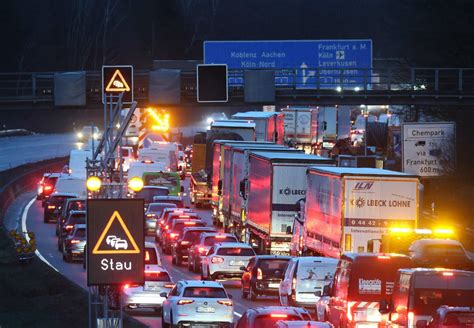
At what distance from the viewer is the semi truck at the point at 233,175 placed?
5009 centimetres

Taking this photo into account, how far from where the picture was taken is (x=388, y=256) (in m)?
26.7

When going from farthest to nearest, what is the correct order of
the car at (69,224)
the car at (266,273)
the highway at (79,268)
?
1. the car at (69,224)
2. the car at (266,273)
3. the highway at (79,268)

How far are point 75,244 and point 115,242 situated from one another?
913 inches

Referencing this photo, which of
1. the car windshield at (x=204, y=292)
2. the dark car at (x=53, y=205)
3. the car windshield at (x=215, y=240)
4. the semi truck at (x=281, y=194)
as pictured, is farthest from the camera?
the dark car at (x=53, y=205)

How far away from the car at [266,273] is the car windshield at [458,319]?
1531 centimetres

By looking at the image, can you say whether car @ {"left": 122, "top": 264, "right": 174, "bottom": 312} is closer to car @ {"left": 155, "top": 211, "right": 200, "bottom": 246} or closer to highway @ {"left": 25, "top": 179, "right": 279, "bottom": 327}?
highway @ {"left": 25, "top": 179, "right": 279, "bottom": 327}

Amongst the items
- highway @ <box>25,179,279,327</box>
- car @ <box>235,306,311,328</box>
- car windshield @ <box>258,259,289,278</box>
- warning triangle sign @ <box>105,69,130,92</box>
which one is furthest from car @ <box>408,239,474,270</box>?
car @ <box>235,306,311,328</box>

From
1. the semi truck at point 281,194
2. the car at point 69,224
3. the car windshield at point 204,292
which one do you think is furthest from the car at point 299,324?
the car at point 69,224

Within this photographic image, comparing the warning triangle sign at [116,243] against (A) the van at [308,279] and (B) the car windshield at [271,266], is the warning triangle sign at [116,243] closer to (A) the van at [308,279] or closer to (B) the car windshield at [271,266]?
(A) the van at [308,279]

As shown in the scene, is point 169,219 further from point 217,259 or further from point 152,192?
point 217,259

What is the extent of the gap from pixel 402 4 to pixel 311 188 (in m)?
38.8

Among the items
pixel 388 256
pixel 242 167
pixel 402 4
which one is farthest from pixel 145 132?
pixel 388 256

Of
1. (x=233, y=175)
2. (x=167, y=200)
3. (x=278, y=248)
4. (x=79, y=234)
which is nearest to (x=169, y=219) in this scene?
(x=233, y=175)

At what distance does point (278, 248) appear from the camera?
43281 mm
